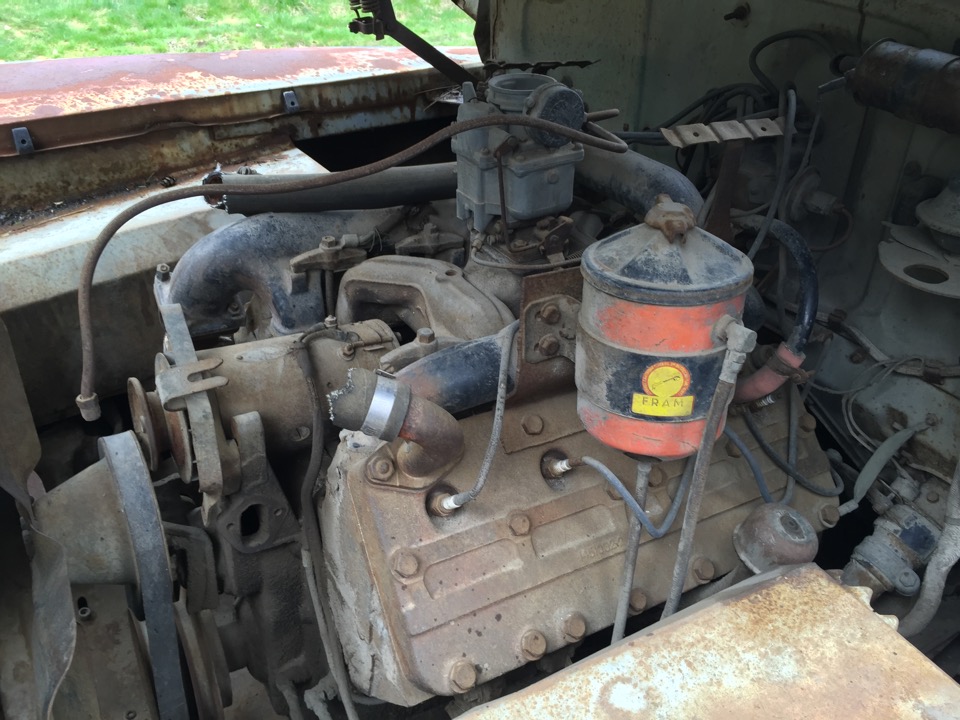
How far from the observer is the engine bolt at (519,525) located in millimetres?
1253

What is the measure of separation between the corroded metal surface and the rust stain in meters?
2.02

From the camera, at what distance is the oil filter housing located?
40.1 inches

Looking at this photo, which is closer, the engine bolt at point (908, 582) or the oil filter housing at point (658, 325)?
the oil filter housing at point (658, 325)

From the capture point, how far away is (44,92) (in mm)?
2289

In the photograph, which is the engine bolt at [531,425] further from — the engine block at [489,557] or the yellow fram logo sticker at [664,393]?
the yellow fram logo sticker at [664,393]

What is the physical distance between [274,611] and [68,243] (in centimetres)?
109

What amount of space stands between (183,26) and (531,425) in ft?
19.1

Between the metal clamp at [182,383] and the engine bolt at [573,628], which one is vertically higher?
the metal clamp at [182,383]

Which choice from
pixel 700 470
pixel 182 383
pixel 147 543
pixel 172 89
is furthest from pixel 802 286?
pixel 172 89

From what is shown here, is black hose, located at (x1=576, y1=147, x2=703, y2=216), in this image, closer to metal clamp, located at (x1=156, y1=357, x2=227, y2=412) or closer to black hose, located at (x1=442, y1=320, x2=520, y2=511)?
black hose, located at (x1=442, y1=320, x2=520, y2=511)

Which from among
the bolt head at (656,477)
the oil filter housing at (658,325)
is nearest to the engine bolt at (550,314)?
the oil filter housing at (658,325)

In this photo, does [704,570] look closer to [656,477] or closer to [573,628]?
[656,477]

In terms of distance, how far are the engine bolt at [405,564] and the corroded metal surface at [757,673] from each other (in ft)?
1.01

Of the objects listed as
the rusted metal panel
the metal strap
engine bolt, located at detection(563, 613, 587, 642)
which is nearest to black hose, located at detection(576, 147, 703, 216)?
engine bolt, located at detection(563, 613, 587, 642)
